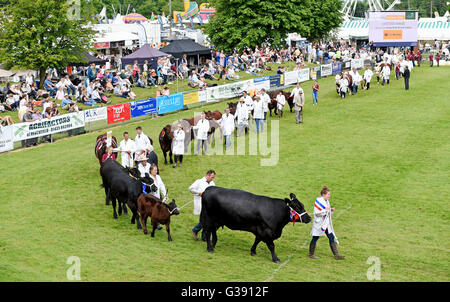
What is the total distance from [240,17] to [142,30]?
1321cm

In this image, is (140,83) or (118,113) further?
(140,83)

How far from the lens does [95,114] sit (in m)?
29.2

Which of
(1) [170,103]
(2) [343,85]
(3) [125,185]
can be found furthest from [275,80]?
(3) [125,185]

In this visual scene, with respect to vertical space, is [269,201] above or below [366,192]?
above

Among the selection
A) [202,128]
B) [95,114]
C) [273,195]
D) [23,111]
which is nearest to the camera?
[273,195]

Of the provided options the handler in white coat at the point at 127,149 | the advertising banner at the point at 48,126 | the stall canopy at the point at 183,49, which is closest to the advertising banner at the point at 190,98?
the advertising banner at the point at 48,126

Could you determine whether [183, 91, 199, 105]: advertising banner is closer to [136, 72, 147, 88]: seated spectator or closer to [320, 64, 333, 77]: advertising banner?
[136, 72, 147, 88]: seated spectator

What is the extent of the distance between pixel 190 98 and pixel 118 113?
608 centimetres

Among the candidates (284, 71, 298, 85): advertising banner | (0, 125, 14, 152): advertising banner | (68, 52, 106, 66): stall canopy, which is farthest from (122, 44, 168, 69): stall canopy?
(0, 125, 14, 152): advertising banner

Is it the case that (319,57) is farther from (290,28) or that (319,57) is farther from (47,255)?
(47,255)

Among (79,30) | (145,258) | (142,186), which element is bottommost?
(145,258)

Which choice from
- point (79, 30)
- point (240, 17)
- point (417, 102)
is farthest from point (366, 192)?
point (240, 17)

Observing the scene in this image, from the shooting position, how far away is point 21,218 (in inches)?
647

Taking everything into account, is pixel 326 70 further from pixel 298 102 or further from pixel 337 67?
pixel 298 102
